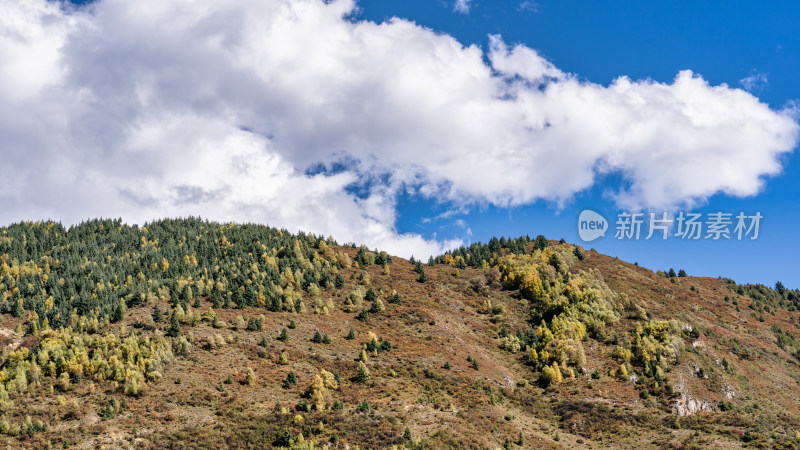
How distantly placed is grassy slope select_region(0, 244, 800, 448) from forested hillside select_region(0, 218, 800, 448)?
0.34 m

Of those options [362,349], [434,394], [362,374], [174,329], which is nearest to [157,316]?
[174,329]

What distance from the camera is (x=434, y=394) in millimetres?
78562

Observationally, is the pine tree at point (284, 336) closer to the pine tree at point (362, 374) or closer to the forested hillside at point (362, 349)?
the forested hillside at point (362, 349)

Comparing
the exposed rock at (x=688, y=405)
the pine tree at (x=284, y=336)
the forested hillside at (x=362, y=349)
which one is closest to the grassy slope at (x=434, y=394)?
the forested hillside at (x=362, y=349)

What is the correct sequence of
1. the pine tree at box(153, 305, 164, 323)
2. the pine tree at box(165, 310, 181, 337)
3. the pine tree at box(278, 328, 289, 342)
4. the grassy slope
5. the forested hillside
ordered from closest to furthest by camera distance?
1. the grassy slope
2. the forested hillside
3. the pine tree at box(165, 310, 181, 337)
4. the pine tree at box(153, 305, 164, 323)
5. the pine tree at box(278, 328, 289, 342)

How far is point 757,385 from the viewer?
3718 inches

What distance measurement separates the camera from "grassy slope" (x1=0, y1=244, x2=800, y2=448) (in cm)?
6350

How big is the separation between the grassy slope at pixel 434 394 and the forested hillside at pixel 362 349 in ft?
1.13

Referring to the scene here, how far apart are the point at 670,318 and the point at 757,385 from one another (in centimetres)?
2194

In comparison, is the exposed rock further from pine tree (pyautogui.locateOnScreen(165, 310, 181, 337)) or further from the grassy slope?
pine tree (pyautogui.locateOnScreen(165, 310, 181, 337))

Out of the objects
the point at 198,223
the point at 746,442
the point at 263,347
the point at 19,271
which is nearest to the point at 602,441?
the point at 746,442

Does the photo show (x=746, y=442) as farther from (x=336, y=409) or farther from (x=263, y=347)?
(x=263, y=347)

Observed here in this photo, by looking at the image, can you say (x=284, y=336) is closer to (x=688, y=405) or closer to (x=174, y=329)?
(x=174, y=329)

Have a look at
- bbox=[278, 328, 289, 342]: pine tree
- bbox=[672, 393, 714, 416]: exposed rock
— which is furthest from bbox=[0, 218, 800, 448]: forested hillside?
bbox=[672, 393, 714, 416]: exposed rock
